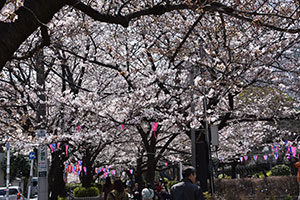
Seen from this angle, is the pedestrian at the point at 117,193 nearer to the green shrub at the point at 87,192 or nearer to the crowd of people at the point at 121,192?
the crowd of people at the point at 121,192

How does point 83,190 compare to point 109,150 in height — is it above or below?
below

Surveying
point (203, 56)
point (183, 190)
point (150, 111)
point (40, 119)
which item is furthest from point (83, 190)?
point (183, 190)

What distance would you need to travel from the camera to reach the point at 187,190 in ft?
17.0

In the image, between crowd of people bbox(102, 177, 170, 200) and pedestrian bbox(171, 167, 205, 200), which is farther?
crowd of people bbox(102, 177, 170, 200)

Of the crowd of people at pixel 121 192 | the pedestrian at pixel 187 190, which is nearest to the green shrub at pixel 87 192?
the crowd of people at pixel 121 192

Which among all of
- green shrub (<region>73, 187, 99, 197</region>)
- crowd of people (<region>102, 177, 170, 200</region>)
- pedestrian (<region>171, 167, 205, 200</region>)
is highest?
pedestrian (<region>171, 167, 205, 200</region>)

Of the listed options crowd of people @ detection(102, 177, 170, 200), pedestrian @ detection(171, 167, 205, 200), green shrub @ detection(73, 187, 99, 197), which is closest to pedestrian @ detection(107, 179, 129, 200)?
crowd of people @ detection(102, 177, 170, 200)

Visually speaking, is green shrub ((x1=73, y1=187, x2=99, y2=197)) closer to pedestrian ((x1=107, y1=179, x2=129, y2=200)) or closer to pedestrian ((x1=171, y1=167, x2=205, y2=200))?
pedestrian ((x1=107, y1=179, x2=129, y2=200))

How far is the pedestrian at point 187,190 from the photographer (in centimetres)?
513

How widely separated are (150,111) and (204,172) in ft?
8.62

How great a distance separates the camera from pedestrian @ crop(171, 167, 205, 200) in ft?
16.8

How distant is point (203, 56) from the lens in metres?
11.0

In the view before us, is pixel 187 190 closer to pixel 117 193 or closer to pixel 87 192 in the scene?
pixel 117 193

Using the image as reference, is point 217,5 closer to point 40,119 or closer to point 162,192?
point 40,119
